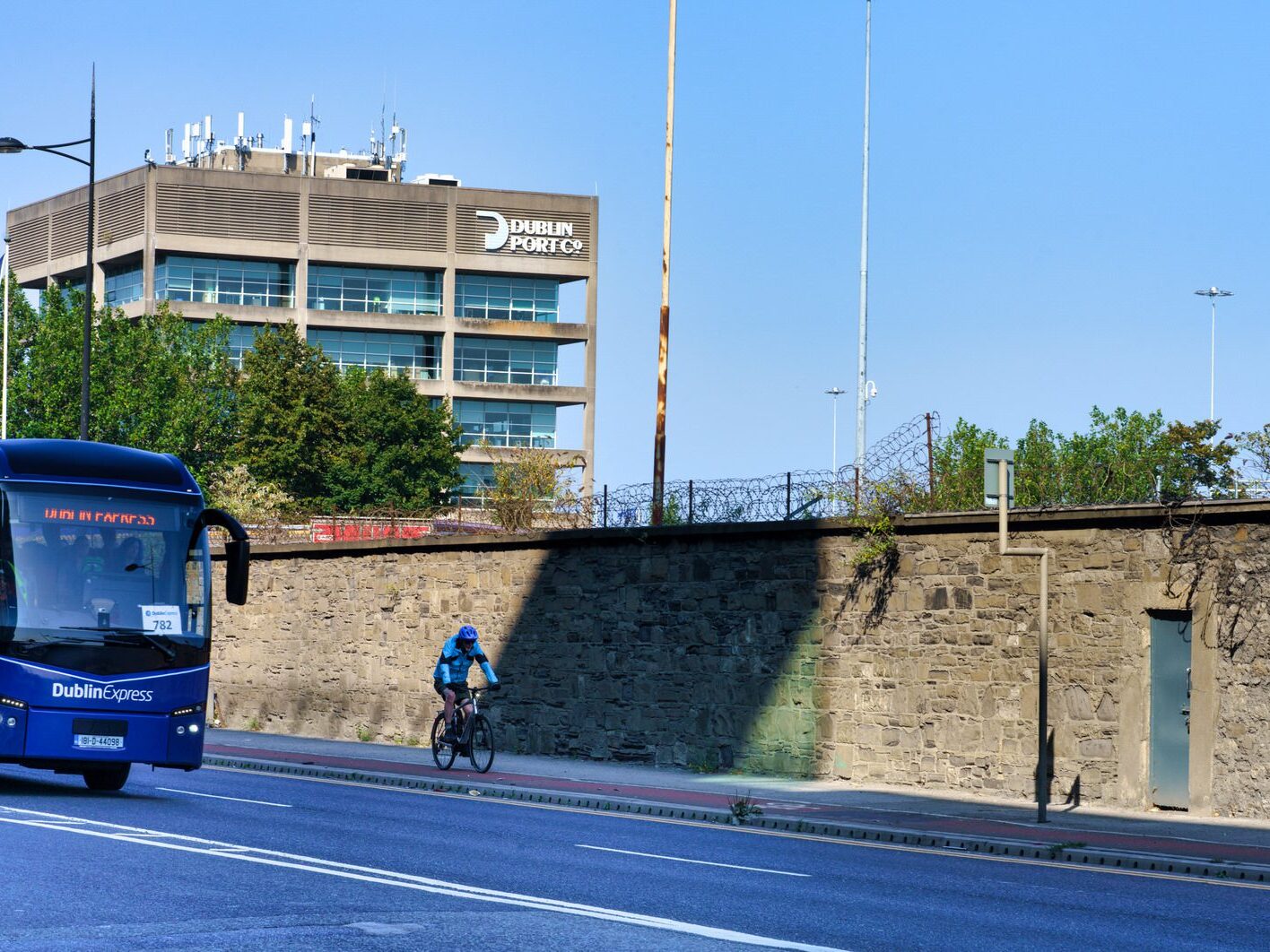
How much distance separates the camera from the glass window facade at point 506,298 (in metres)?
102

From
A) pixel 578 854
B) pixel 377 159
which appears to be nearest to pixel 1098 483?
pixel 578 854

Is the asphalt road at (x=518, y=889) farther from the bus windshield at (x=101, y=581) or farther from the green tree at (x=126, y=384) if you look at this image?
the green tree at (x=126, y=384)

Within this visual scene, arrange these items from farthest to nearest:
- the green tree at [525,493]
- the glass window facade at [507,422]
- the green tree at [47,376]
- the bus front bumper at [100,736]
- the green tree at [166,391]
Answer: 1. the glass window facade at [507,422]
2. the green tree at [166,391]
3. the green tree at [47,376]
4. the green tree at [525,493]
5. the bus front bumper at [100,736]

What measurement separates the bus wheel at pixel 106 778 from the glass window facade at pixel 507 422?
79694mm

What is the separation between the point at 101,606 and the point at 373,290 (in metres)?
84.0

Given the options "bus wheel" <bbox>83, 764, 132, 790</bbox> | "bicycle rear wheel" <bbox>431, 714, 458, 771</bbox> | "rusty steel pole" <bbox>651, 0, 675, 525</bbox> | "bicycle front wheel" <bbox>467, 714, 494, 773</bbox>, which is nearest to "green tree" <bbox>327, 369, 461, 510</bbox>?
"rusty steel pole" <bbox>651, 0, 675, 525</bbox>

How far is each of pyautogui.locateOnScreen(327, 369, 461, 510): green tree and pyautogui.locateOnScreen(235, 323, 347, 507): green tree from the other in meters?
0.78

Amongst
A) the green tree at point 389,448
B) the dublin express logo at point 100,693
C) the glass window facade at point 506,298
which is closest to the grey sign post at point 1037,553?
the dublin express logo at point 100,693

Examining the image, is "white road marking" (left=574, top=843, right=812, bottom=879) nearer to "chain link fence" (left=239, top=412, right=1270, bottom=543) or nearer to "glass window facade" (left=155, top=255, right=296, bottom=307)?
"chain link fence" (left=239, top=412, right=1270, bottom=543)

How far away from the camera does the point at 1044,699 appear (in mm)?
18141

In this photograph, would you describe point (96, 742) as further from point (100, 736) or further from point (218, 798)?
point (218, 798)

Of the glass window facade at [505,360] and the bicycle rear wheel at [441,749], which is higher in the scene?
the glass window facade at [505,360]

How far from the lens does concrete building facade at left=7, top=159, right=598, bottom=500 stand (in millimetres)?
97312

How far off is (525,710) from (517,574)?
224 cm
